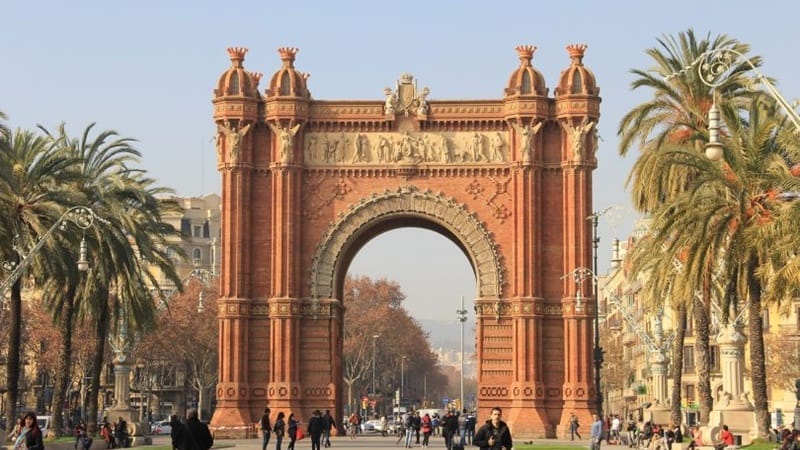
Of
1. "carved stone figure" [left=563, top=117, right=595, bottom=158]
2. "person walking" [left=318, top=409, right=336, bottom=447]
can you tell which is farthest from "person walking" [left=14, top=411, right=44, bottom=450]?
"carved stone figure" [left=563, top=117, right=595, bottom=158]

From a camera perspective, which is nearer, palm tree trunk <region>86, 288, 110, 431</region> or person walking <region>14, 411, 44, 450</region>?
person walking <region>14, 411, 44, 450</region>

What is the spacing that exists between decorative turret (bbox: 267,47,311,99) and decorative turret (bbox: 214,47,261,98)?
2.81ft

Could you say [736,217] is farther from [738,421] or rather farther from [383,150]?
[383,150]

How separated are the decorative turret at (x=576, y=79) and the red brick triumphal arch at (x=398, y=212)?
59 millimetres

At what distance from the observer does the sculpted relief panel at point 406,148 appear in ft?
216

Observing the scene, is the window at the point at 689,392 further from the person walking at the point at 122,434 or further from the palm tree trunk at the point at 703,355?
the palm tree trunk at the point at 703,355

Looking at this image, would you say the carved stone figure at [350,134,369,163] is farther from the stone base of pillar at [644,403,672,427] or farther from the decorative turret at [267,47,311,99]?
the stone base of pillar at [644,403,672,427]

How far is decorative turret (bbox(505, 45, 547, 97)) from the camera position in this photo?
65.4 metres

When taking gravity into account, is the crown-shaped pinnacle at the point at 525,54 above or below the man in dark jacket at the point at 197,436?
above

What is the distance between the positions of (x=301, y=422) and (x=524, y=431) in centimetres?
930

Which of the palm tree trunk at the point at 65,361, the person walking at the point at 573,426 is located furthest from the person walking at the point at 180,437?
the person walking at the point at 573,426

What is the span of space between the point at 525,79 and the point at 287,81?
9994 mm

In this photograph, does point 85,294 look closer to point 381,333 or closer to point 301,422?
point 301,422

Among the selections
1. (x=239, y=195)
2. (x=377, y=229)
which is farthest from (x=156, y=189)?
(x=377, y=229)
